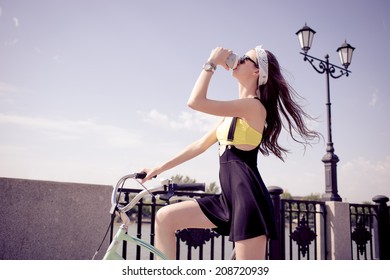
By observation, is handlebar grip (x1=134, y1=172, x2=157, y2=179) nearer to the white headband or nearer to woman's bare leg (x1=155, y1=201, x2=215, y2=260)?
woman's bare leg (x1=155, y1=201, x2=215, y2=260)

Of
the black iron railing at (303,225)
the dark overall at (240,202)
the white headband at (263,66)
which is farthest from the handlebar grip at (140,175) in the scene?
the black iron railing at (303,225)

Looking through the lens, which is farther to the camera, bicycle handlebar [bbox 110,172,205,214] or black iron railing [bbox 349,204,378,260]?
black iron railing [bbox 349,204,378,260]

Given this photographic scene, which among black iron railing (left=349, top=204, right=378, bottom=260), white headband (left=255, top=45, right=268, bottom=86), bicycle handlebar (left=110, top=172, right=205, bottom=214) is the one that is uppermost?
white headband (left=255, top=45, right=268, bottom=86)

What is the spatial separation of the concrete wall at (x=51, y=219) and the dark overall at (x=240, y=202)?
6.33 feet

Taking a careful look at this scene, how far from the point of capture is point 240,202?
1.78 meters

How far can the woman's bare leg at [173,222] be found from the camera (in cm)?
189

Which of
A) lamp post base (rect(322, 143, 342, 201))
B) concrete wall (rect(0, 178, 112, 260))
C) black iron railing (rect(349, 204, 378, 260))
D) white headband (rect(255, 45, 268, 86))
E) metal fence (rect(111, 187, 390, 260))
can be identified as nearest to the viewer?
white headband (rect(255, 45, 268, 86))

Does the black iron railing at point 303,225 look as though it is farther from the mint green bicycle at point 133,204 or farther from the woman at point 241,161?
the mint green bicycle at point 133,204

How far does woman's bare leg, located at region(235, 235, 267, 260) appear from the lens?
5.65 feet

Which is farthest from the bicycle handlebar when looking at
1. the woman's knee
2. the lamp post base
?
the lamp post base

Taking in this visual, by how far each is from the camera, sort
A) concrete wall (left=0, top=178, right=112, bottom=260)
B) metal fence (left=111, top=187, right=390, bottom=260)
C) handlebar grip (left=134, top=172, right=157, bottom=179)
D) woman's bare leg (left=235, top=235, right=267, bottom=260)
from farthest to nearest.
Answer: metal fence (left=111, top=187, right=390, bottom=260) → concrete wall (left=0, top=178, right=112, bottom=260) → handlebar grip (left=134, top=172, right=157, bottom=179) → woman's bare leg (left=235, top=235, right=267, bottom=260)

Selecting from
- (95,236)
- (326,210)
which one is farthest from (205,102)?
(326,210)

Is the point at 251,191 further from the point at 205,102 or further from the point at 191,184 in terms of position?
the point at 205,102
